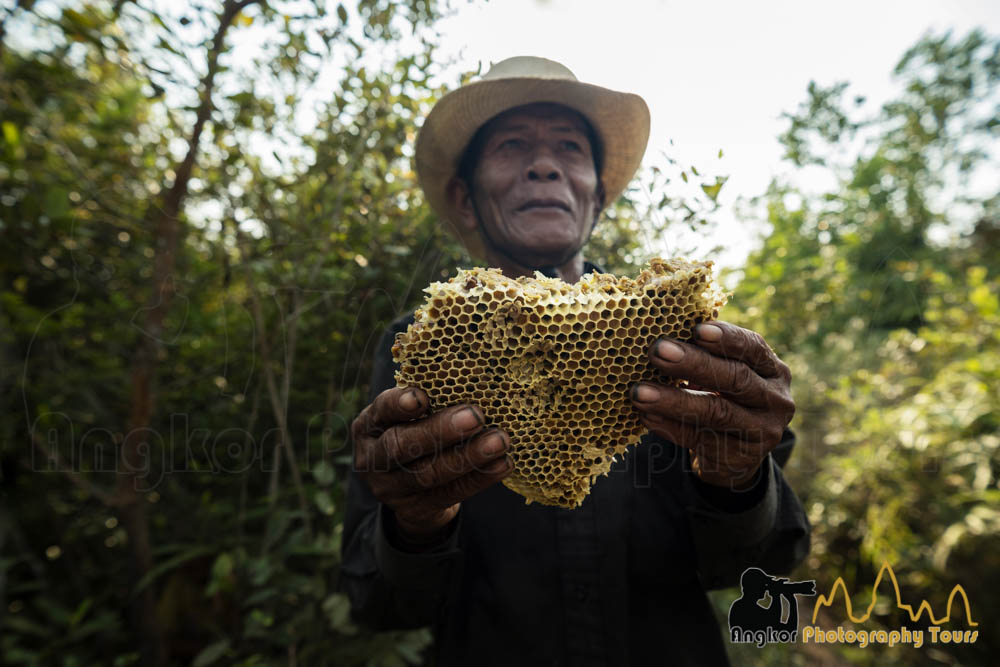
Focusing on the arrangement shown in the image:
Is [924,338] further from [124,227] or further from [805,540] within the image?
[124,227]

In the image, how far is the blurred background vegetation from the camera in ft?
8.00

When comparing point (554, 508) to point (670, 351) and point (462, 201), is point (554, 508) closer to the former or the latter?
point (670, 351)

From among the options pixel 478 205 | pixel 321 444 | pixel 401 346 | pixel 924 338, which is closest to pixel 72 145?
pixel 321 444

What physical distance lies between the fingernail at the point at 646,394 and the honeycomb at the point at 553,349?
93 millimetres

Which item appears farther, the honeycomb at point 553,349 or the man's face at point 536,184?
the man's face at point 536,184

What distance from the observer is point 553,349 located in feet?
4.45

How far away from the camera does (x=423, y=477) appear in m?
1.35

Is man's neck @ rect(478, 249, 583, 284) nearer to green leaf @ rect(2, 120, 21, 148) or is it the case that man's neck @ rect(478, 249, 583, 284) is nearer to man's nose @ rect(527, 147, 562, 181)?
man's nose @ rect(527, 147, 562, 181)

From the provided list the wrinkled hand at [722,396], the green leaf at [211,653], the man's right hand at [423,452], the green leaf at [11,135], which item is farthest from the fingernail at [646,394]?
the green leaf at [11,135]

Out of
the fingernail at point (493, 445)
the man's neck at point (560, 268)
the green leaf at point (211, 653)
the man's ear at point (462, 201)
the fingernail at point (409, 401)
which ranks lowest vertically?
the green leaf at point (211, 653)

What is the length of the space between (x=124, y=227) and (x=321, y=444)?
5.80 feet

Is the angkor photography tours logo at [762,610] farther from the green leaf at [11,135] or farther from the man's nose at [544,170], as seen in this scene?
the green leaf at [11,135]

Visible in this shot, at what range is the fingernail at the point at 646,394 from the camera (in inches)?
48.6

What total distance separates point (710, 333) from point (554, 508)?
1.05 meters
